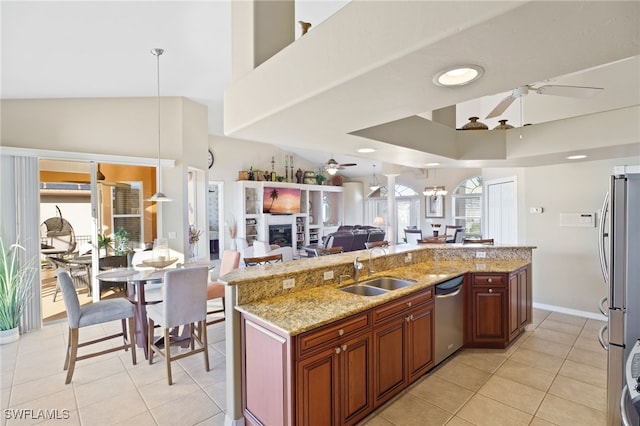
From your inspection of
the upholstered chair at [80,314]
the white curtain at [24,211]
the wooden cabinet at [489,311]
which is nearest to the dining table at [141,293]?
the upholstered chair at [80,314]

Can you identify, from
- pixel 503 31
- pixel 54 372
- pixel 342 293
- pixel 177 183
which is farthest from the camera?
pixel 177 183

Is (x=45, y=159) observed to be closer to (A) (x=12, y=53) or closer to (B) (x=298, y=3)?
(A) (x=12, y=53)

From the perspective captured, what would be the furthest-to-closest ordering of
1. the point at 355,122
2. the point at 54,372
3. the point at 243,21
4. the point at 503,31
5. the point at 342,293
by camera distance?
the point at 54,372, the point at 342,293, the point at 243,21, the point at 355,122, the point at 503,31

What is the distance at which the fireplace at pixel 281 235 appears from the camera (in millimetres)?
9352

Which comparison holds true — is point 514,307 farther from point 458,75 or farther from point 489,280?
point 458,75

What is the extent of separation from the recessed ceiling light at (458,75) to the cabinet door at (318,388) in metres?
1.61

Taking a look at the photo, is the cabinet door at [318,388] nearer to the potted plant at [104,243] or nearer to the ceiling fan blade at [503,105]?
the ceiling fan blade at [503,105]

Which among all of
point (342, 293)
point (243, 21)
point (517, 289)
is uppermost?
point (243, 21)

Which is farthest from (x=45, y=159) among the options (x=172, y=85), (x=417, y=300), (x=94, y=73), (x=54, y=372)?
(x=417, y=300)

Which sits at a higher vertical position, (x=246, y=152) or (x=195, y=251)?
(x=246, y=152)

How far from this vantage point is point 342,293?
2.57m

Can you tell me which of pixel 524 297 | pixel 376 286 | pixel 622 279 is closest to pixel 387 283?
pixel 376 286

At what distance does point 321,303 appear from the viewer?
90.8 inches

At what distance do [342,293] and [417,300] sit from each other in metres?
0.66
